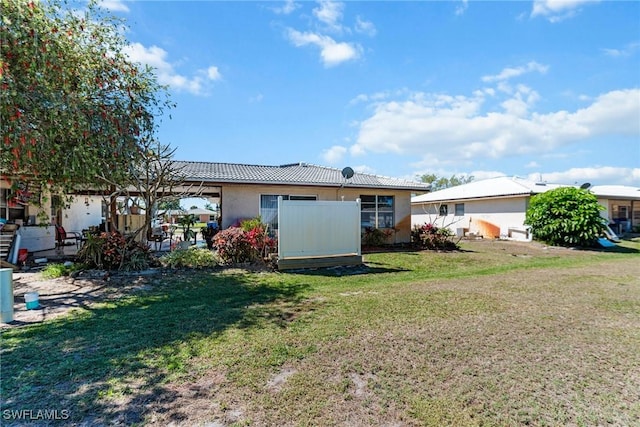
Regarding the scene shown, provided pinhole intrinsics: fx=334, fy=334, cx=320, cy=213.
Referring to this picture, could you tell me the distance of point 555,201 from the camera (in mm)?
16625

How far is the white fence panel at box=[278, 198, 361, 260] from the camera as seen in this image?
9391mm

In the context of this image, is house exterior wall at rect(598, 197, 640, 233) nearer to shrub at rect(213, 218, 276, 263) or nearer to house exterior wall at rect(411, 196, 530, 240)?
house exterior wall at rect(411, 196, 530, 240)

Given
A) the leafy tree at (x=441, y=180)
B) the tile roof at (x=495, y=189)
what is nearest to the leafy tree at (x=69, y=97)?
the tile roof at (x=495, y=189)

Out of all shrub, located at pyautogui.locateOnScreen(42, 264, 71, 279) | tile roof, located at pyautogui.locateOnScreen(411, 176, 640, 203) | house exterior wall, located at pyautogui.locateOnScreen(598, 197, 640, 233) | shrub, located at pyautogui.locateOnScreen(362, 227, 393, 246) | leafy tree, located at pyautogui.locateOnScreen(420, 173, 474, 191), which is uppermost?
leafy tree, located at pyautogui.locateOnScreen(420, 173, 474, 191)

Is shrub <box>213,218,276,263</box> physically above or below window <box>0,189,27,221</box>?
below

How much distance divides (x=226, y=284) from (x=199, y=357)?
396 cm

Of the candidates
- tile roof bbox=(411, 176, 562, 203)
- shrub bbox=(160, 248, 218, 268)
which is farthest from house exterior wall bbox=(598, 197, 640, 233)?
shrub bbox=(160, 248, 218, 268)

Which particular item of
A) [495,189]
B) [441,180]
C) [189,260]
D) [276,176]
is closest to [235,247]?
[189,260]

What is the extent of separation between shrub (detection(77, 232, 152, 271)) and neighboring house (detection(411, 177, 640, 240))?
14.4 m

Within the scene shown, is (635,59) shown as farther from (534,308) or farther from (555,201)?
(534,308)

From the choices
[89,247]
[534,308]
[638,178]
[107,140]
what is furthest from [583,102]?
[638,178]

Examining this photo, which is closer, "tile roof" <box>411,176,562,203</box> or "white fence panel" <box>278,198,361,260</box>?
"white fence panel" <box>278,198,361,260</box>

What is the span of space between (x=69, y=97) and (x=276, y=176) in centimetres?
884

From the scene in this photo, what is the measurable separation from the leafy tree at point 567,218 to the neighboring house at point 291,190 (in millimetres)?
6671
